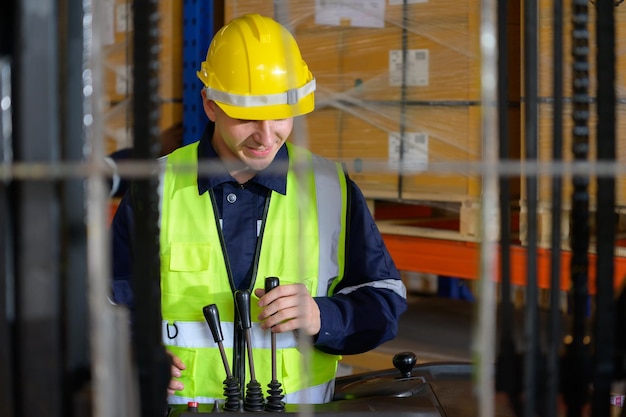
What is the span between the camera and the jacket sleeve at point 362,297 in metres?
2.23

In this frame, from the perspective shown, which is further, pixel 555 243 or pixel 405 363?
pixel 405 363

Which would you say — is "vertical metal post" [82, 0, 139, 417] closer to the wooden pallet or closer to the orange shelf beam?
the wooden pallet

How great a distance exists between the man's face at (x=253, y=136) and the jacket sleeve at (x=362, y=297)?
266 mm

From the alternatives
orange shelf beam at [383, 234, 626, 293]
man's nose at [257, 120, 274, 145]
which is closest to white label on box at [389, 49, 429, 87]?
orange shelf beam at [383, 234, 626, 293]

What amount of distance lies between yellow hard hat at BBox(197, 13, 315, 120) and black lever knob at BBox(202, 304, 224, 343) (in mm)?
514

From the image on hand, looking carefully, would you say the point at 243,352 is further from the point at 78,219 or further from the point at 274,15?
the point at 274,15

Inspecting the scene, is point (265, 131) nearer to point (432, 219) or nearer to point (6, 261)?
point (6, 261)

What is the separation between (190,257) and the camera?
7.32ft

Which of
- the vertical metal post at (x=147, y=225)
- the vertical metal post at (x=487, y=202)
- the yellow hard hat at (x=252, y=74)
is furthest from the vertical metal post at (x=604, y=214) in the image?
the yellow hard hat at (x=252, y=74)

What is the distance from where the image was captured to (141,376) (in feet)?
3.62

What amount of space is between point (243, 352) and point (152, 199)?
43.8 inches

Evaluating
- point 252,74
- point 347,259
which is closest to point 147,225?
point 252,74

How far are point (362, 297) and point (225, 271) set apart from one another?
38 cm

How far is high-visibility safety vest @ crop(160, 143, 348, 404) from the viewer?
7.29ft
